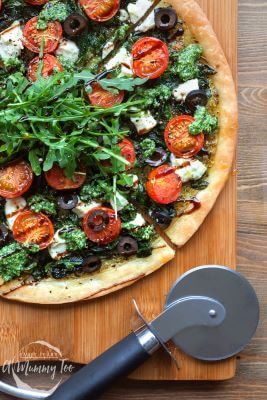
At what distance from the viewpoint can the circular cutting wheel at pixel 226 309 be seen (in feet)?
11.3

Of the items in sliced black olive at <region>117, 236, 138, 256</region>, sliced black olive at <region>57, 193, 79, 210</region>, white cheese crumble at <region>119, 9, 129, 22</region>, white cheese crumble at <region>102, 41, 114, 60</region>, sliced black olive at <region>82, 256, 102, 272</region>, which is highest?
white cheese crumble at <region>119, 9, 129, 22</region>

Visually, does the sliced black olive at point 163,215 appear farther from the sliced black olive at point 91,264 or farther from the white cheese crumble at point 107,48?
the white cheese crumble at point 107,48

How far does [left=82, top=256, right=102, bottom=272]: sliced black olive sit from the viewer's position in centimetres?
349

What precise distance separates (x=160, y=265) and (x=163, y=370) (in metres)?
0.65

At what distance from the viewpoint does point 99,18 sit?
3.50 metres

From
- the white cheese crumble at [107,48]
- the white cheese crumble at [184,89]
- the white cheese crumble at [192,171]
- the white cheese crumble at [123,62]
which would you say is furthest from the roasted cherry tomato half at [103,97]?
the white cheese crumble at [192,171]

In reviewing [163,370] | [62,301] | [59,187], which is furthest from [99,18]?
[163,370]

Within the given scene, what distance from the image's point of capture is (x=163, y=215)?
3.50 metres

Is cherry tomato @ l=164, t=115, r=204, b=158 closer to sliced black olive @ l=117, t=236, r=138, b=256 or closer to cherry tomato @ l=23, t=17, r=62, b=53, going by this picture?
sliced black olive @ l=117, t=236, r=138, b=256

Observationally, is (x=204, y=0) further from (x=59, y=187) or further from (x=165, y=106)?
(x=59, y=187)

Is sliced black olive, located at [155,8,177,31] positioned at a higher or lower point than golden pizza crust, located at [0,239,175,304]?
higher

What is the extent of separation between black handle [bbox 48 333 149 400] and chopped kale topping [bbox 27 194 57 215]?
0.92 m

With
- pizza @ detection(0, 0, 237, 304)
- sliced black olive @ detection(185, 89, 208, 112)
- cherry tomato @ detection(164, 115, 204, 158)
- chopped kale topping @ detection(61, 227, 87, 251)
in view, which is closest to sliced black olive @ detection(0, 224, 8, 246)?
pizza @ detection(0, 0, 237, 304)

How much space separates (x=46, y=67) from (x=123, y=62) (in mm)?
468
